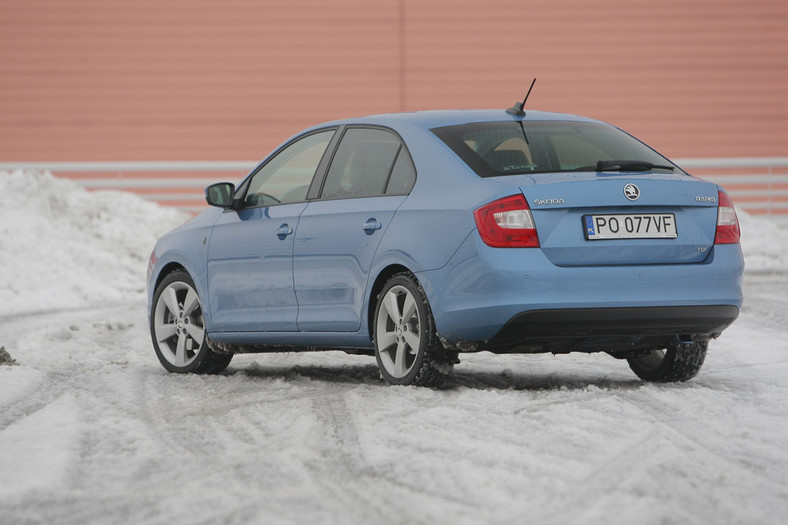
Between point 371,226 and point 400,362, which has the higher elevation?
point 371,226

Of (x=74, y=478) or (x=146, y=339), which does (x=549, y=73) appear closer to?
(x=146, y=339)

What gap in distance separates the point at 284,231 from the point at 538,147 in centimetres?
160

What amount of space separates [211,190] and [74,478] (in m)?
3.60

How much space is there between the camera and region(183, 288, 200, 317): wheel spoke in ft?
29.5

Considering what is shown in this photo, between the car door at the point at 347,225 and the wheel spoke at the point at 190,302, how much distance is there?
1.15 meters

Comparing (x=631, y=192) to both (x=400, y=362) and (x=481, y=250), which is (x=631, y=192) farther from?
(x=400, y=362)

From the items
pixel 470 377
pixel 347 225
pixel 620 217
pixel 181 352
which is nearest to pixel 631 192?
pixel 620 217

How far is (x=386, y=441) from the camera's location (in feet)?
19.1

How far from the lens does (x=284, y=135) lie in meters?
22.8

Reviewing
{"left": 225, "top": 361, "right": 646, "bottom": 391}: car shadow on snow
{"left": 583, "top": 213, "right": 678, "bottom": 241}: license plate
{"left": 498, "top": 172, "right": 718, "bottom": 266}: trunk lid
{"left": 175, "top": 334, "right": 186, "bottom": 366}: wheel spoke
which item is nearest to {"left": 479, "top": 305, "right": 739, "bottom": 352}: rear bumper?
{"left": 498, "top": 172, "right": 718, "bottom": 266}: trunk lid

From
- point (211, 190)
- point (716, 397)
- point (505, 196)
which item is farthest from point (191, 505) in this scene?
point (211, 190)

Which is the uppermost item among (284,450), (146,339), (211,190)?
(211,190)

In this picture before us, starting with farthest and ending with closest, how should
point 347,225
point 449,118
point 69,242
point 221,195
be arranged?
1. point 69,242
2. point 221,195
3. point 449,118
4. point 347,225

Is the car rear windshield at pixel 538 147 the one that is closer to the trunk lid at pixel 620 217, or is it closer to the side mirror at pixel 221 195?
the trunk lid at pixel 620 217
